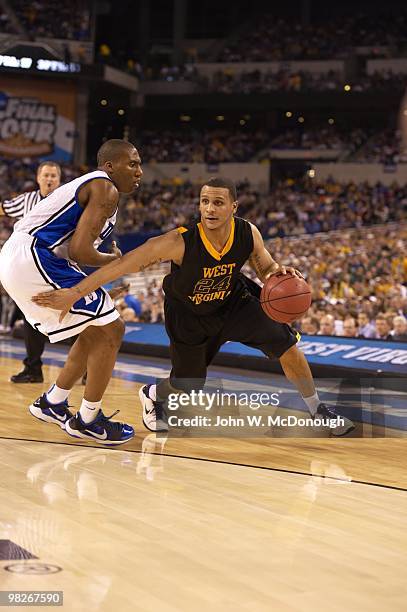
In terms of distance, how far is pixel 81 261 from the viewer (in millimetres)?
5234

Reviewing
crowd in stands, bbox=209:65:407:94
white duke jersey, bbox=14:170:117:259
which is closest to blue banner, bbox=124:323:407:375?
white duke jersey, bbox=14:170:117:259

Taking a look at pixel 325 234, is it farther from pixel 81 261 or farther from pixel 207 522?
pixel 207 522

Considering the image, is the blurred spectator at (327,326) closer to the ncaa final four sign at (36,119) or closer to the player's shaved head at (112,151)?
the player's shaved head at (112,151)

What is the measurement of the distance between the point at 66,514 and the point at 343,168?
28.5 m

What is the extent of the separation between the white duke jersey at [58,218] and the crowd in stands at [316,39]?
3056 cm

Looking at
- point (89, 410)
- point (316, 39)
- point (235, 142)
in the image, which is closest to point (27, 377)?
point (89, 410)

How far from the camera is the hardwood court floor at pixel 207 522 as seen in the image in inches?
108

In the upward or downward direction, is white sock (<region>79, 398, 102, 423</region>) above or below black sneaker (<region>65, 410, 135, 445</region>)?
above

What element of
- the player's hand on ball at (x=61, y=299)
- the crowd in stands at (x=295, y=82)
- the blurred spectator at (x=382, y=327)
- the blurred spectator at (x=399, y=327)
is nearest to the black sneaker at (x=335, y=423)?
the player's hand on ball at (x=61, y=299)

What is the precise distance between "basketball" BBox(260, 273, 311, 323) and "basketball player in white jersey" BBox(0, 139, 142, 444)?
2.88ft

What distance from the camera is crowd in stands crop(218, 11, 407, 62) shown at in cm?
3475

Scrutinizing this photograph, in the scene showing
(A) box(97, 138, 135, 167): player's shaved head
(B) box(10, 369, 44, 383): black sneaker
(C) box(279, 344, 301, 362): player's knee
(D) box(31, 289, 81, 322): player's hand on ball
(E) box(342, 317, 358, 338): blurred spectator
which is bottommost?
(B) box(10, 369, 44, 383): black sneaker

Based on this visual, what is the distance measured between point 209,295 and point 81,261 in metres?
0.84

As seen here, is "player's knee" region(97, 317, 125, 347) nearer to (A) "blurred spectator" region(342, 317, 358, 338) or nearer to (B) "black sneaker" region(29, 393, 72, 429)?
(B) "black sneaker" region(29, 393, 72, 429)
